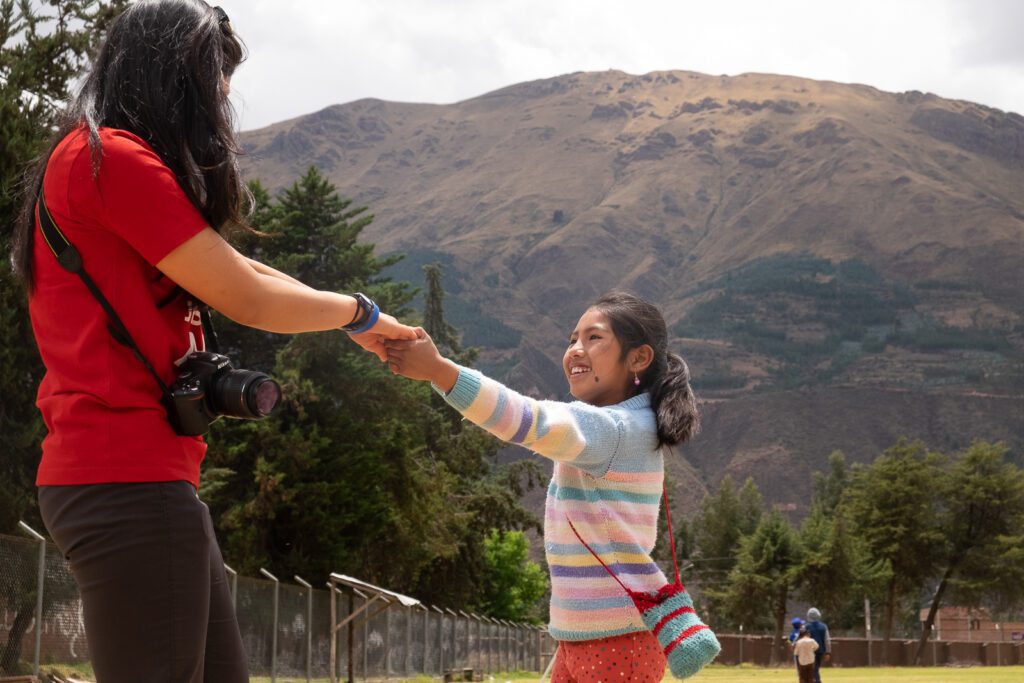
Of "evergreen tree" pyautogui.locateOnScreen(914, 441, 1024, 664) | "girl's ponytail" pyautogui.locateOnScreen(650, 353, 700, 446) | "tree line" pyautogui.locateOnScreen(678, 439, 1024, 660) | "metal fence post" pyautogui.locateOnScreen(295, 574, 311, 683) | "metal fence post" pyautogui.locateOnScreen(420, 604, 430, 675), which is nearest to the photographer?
"girl's ponytail" pyautogui.locateOnScreen(650, 353, 700, 446)

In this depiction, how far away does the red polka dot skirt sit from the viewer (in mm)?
4062

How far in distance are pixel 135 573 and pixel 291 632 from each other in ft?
63.4

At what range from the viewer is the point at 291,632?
21.3 metres

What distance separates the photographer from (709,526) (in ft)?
426

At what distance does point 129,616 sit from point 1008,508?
8444 cm

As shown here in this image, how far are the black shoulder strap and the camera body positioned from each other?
47 mm

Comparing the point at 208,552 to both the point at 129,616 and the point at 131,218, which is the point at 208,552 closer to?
the point at 129,616

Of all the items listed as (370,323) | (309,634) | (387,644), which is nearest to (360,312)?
(370,323)

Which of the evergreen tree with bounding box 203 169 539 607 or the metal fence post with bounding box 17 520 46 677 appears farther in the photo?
the evergreen tree with bounding box 203 169 539 607

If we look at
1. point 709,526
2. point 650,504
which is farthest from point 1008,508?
point 650,504

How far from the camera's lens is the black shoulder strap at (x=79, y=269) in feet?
8.96

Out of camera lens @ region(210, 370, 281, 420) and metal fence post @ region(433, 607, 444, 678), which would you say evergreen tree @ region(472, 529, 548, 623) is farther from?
camera lens @ region(210, 370, 281, 420)

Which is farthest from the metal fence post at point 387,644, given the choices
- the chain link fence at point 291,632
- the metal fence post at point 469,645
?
the metal fence post at point 469,645

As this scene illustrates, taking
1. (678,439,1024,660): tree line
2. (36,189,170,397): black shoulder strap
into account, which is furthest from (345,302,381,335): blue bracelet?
(678,439,1024,660): tree line
